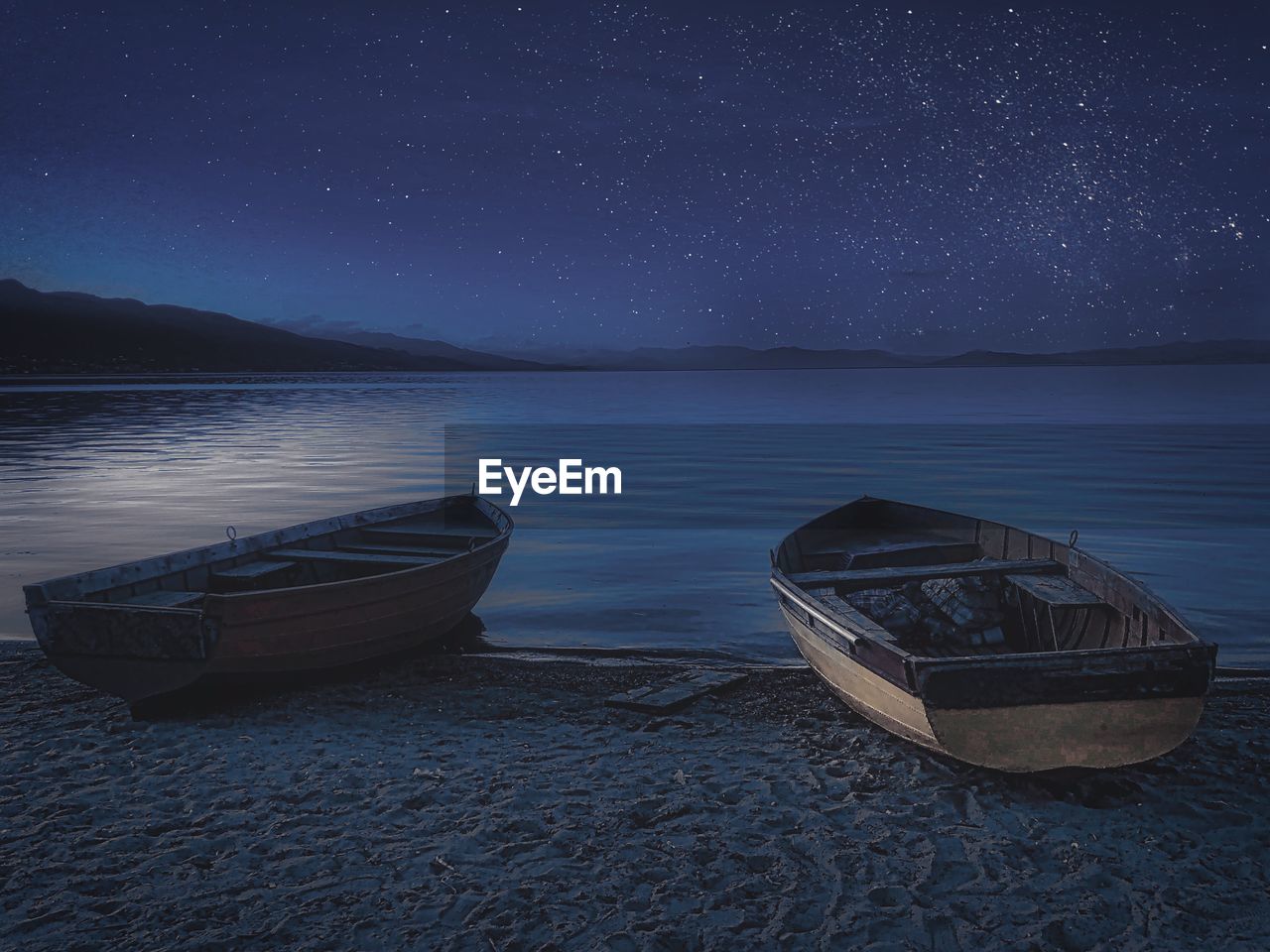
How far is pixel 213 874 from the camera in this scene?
572 centimetres

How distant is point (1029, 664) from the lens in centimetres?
645

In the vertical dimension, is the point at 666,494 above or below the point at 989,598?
below

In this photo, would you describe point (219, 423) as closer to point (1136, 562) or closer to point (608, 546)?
point (608, 546)

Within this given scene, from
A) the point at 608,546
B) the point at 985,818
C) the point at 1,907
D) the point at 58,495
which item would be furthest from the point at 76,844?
the point at 58,495

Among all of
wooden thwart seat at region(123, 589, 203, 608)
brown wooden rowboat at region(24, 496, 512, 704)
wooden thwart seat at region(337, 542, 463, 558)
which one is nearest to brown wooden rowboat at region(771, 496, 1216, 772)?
brown wooden rowboat at region(24, 496, 512, 704)

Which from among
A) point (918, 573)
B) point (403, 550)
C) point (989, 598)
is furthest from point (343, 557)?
point (989, 598)

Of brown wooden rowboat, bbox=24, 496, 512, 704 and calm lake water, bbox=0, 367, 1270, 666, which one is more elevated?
brown wooden rowboat, bbox=24, 496, 512, 704

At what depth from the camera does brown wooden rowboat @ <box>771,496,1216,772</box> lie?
6469 mm

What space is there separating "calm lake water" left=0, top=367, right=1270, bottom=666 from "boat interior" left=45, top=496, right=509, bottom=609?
1497mm

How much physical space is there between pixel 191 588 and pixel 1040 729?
29.8 ft

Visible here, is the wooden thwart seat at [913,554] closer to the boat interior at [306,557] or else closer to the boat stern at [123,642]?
the boat interior at [306,557]

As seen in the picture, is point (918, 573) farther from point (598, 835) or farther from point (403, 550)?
point (403, 550)

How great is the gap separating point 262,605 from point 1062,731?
23.6 feet

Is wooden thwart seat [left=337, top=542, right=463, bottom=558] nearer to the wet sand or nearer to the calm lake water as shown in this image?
the calm lake water
